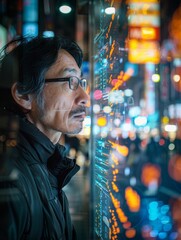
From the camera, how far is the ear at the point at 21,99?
1.40 m

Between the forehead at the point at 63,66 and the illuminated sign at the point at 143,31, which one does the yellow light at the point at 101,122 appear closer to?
the forehead at the point at 63,66

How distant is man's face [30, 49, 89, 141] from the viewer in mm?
1434

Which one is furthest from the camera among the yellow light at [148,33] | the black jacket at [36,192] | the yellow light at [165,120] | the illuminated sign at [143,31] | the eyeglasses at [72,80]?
the yellow light at [165,120]

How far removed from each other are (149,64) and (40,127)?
3.21ft

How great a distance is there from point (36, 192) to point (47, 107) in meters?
0.43

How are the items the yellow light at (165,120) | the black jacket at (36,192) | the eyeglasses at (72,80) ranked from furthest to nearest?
the yellow light at (165,120), the eyeglasses at (72,80), the black jacket at (36,192)

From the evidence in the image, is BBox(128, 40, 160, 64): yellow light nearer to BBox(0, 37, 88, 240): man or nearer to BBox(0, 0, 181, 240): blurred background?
BBox(0, 0, 181, 240): blurred background

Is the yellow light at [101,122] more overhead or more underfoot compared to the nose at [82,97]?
more underfoot

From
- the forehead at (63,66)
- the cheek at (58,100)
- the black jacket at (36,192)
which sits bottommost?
the black jacket at (36,192)

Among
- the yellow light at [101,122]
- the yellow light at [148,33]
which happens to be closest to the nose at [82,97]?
the yellow light at [101,122]

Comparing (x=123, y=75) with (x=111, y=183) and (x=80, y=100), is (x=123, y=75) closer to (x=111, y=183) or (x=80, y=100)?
(x=80, y=100)

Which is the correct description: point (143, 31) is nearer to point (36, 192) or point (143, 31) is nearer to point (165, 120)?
point (165, 120)

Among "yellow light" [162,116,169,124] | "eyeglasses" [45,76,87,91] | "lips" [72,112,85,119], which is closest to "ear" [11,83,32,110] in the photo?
"eyeglasses" [45,76,87,91]

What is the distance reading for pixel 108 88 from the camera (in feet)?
4.98
